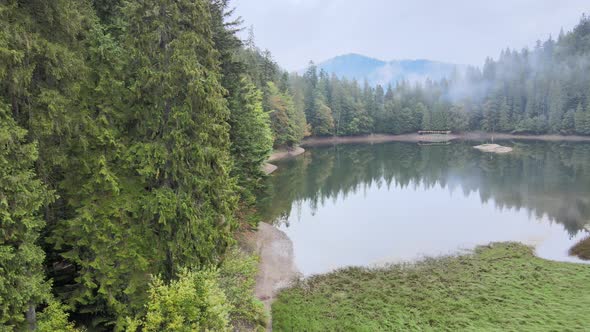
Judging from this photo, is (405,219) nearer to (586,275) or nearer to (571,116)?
(586,275)

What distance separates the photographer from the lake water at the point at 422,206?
82.2 feet

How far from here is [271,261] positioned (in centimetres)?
2231

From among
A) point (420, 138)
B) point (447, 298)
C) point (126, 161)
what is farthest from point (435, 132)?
point (126, 161)

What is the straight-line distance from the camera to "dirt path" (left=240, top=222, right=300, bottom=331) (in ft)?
61.0

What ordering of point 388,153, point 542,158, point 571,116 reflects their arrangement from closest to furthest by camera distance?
point 542,158 → point 388,153 → point 571,116

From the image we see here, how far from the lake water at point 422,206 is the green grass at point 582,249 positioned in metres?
0.59

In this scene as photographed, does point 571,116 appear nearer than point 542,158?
No

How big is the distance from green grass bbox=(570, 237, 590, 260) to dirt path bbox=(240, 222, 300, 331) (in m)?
16.8

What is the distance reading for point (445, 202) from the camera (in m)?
38.2

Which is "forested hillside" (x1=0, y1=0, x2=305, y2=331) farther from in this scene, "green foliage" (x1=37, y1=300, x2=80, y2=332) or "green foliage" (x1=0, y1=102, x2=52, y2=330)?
"green foliage" (x1=0, y1=102, x2=52, y2=330)

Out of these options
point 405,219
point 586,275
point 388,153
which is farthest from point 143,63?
point 388,153

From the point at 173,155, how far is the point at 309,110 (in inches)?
3405

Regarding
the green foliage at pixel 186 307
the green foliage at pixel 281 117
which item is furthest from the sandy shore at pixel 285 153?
the green foliage at pixel 186 307

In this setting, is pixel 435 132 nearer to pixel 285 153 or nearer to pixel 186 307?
pixel 285 153
